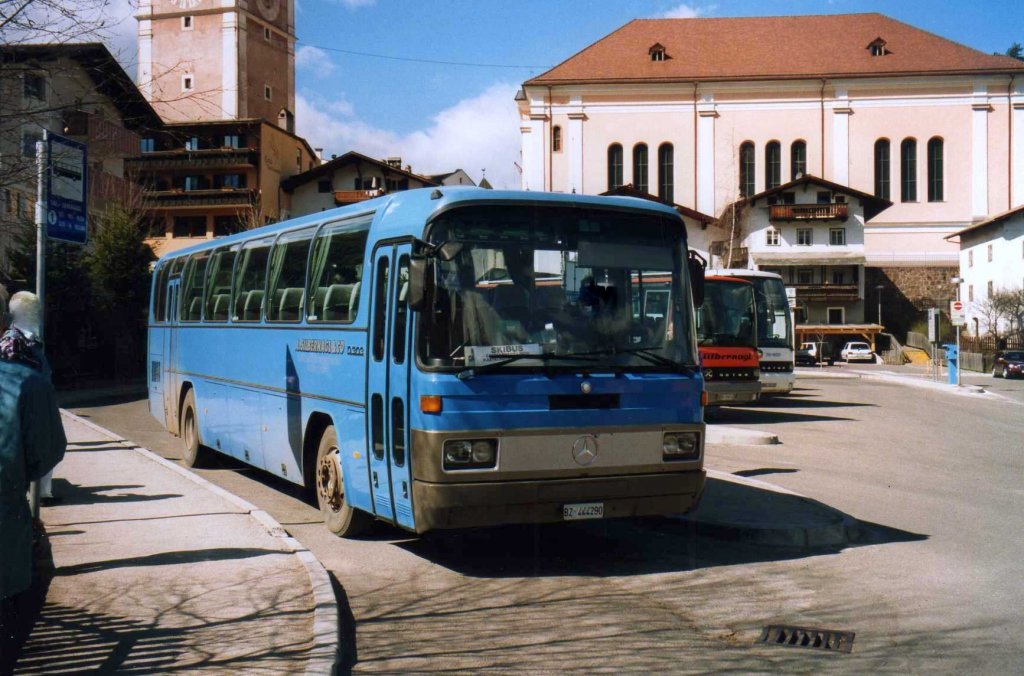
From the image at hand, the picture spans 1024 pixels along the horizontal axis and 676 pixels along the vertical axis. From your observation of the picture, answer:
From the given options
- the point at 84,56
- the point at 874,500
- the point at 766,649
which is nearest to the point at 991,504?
the point at 874,500

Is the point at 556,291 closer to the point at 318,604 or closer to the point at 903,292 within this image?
the point at 318,604

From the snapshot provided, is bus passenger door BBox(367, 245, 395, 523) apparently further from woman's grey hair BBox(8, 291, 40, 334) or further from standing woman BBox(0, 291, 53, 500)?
woman's grey hair BBox(8, 291, 40, 334)

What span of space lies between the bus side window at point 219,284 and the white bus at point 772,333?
563 inches

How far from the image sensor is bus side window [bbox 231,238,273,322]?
11812 mm

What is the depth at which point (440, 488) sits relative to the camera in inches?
A: 299

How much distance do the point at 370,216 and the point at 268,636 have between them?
426cm

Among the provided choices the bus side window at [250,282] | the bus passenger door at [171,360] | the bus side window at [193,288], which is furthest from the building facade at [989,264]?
the bus side window at [250,282]

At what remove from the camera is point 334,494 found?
9.55 meters

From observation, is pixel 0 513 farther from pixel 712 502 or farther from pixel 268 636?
pixel 712 502

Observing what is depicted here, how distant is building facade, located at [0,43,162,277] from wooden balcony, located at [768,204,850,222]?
6713 centimetres

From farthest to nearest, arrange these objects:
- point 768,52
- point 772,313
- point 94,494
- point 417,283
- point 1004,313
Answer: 1. point 768,52
2. point 1004,313
3. point 772,313
4. point 94,494
5. point 417,283

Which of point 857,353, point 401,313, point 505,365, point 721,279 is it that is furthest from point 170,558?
point 857,353

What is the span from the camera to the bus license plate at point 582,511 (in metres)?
7.95

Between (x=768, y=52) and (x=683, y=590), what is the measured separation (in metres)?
78.5
